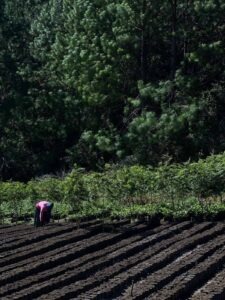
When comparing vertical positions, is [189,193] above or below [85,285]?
above

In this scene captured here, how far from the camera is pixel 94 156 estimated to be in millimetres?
29312

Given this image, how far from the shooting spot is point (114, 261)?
12555mm

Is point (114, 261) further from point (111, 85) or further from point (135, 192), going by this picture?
point (111, 85)

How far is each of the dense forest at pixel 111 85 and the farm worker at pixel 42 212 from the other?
22.8 ft

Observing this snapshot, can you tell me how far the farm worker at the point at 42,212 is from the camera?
17.0m

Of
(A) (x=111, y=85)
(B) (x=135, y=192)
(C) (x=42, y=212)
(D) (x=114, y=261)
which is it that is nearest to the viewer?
(D) (x=114, y=261)

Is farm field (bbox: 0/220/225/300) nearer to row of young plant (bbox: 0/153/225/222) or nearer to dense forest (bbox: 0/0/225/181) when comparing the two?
row of young plant (bbox: 0/153/225/222)

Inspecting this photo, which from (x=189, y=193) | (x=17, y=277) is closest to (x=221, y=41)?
(x=189, y=193)

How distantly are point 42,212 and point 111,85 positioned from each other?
476 inches

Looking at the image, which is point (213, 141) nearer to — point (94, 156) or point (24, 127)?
point (94, 156)

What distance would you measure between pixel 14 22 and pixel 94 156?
9971mm

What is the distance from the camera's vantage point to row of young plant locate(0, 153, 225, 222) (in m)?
19.0

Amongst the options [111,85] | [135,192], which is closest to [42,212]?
[135,192]

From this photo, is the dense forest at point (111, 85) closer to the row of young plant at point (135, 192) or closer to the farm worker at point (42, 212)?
the row of young plant at point (135, 192)
